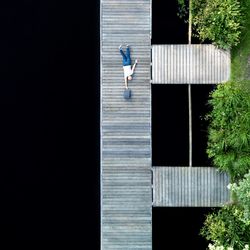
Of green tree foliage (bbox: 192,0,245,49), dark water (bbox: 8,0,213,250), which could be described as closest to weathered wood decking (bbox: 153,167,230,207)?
dark water (bbox: 8,0,213,250)

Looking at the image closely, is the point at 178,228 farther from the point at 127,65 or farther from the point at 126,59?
the point at 126,59

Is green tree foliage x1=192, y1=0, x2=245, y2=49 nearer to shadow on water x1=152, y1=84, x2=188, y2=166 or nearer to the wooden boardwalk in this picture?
the wooden boardwalk

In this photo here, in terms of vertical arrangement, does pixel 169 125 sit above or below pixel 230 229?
above
